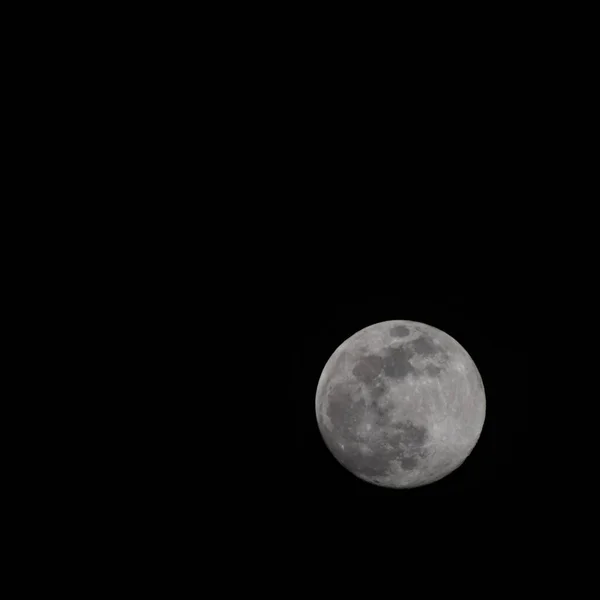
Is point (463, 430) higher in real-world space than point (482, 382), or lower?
lower

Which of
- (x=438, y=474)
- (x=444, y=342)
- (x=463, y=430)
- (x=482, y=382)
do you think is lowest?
(x=438, y=474)

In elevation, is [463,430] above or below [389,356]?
below

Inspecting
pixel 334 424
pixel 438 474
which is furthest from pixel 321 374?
pixel 438 474

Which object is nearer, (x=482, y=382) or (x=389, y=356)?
(x=389, y=356)

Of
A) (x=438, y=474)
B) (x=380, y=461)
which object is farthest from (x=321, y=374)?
(x=438, y=474)

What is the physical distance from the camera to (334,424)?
572cm

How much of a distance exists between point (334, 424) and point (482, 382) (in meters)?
1.71

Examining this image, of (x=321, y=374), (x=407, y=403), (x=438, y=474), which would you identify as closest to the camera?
(x=407, y=403)

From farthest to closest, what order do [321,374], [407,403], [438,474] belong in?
1. [321,374]
2. [438,474]
3. [407,403]

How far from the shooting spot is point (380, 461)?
18.2ft

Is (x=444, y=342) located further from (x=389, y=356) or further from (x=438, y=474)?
(x=438, y=474)

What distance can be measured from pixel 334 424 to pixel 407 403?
2.63 ft

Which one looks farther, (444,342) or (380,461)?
(444,342)

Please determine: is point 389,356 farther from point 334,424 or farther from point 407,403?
point 334,424
